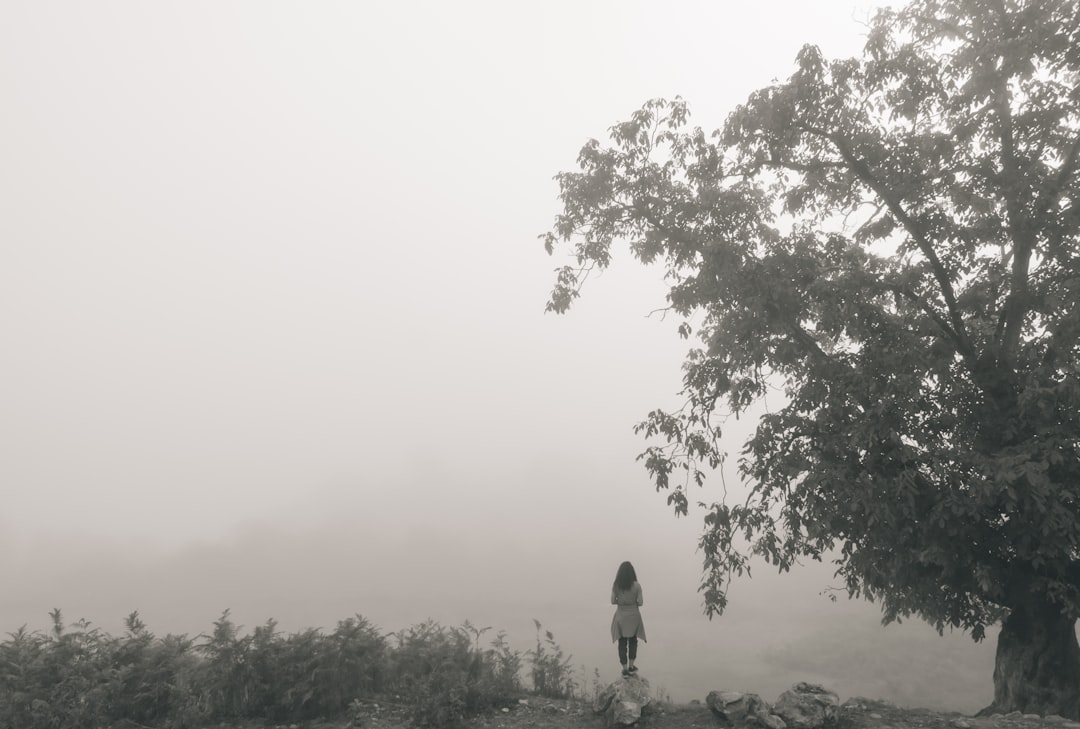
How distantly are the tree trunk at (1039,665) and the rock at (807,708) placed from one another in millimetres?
4405

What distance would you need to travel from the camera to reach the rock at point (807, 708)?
11.0 m

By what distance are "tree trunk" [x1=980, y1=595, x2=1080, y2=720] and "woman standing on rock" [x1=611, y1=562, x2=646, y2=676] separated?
6.57 metres

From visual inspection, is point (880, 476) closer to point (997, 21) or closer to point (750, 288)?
point (750, 288)

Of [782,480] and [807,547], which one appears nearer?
[782,480]

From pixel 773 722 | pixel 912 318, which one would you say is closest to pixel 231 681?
pixel 773 722

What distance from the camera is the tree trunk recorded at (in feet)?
44.7

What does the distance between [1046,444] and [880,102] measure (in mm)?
7899

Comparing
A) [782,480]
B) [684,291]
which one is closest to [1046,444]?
[782,480]

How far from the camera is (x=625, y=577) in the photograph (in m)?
13.9

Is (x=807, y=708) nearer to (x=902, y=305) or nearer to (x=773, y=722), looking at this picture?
(x=773, y=722)

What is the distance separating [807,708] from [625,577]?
12.7 ft

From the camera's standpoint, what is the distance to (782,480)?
44.6ft

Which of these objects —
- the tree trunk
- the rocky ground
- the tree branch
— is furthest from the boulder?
the tree branch

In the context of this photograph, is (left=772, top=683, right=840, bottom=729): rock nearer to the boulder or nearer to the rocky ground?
the rocky ground
